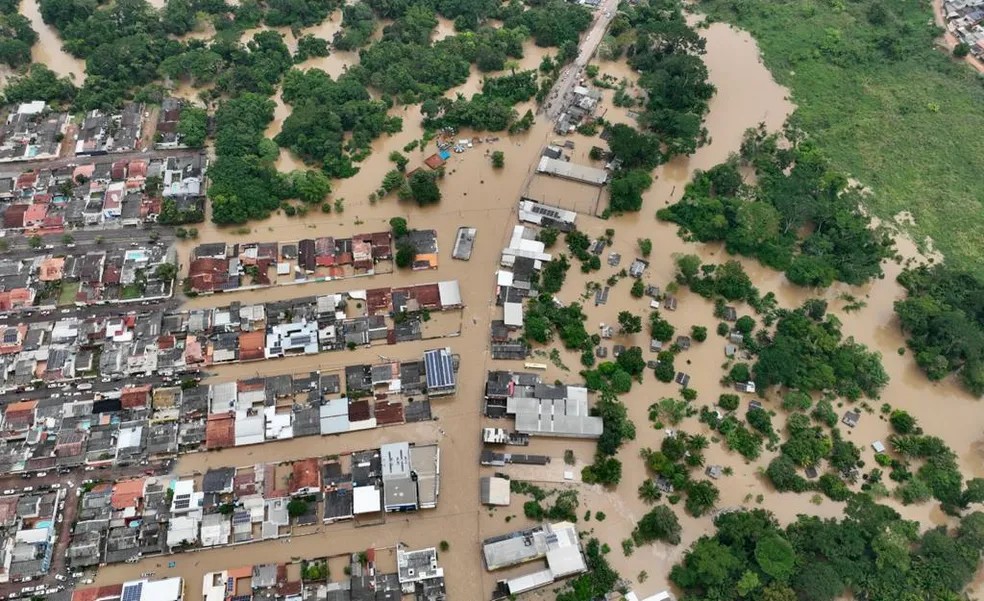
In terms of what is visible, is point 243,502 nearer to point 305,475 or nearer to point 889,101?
point 305,475

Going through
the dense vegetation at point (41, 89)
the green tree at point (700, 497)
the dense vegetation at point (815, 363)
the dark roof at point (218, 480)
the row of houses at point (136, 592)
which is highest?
the dense vegetation at point (41, 89)

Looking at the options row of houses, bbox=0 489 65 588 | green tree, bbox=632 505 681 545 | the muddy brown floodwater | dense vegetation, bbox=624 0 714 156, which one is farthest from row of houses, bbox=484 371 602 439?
row of houses, bbox=0 489 65 588

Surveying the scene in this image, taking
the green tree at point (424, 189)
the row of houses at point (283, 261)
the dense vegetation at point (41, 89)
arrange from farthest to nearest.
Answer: the dense vegetation at point (41, 89)
the green tree at point (424, 189)
the row of houses at point (283, 261)

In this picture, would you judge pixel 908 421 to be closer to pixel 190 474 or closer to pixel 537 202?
pixel 537 202

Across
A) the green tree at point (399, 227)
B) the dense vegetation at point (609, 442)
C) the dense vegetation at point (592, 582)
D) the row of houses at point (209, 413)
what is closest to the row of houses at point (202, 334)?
the row of houses at point (209, 413)

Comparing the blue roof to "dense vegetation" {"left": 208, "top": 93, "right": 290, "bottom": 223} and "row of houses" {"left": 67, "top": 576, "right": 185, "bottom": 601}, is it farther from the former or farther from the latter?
"dense vegetation" {"left": 208, "top": 93, "right": 290, "bottom": 223}

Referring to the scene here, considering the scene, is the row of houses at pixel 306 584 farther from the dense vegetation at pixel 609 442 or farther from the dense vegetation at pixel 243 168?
the dense vegetation at pixel 243 168
